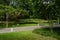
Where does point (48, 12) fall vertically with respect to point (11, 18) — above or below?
above

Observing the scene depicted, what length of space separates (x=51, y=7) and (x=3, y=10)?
47.5 ft

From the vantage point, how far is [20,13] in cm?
3750

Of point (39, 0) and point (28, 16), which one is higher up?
point (39, 0)

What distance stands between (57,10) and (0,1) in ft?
86.8

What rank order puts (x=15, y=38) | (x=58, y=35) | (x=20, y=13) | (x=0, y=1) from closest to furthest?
(x=15, y=38) < (x=58, y=35) < (x=20, y=13) < (x=0, y=1)

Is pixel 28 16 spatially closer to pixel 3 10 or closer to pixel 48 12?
pixel 3 10

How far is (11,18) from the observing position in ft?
115

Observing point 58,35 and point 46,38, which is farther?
point 58,35

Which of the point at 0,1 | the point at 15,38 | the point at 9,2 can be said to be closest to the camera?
the point at 15,38

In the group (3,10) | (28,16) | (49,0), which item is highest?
(49,0)

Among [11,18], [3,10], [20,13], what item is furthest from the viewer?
[20,13]

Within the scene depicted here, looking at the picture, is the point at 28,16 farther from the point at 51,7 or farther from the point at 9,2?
the point at 51,7

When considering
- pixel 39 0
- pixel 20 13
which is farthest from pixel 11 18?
pixel 39 0

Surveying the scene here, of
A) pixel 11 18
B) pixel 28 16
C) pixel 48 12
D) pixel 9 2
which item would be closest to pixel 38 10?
pixel 48 12
